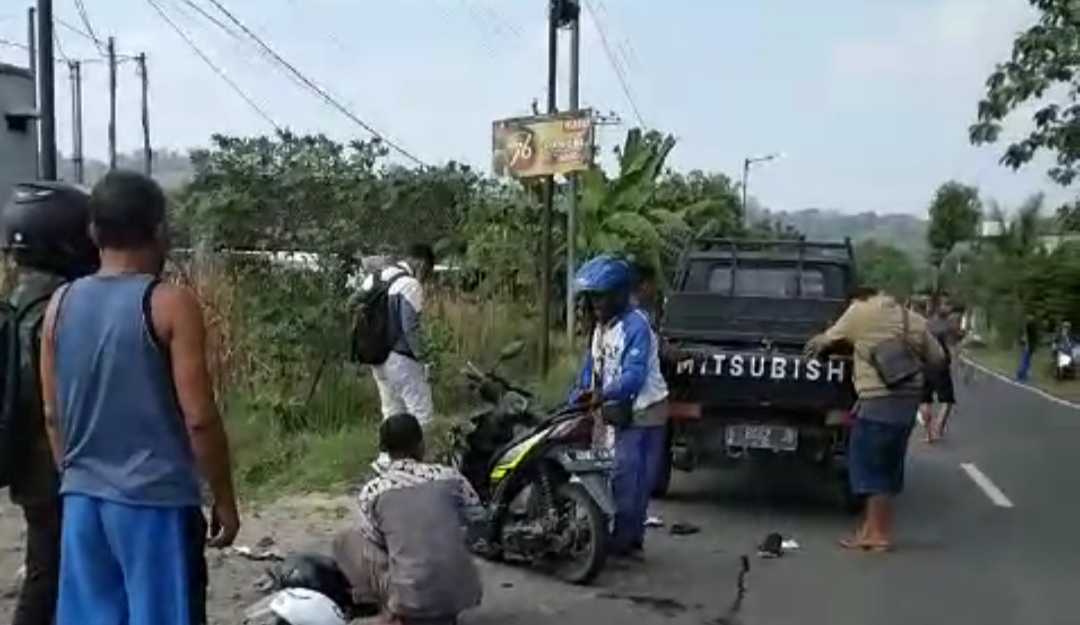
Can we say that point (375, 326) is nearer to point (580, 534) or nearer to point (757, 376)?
point (757, 376)

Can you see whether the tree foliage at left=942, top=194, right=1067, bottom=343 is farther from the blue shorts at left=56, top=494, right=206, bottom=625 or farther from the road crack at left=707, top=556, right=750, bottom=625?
the blue shorts at left=56, top=494, right=206, bottom=625

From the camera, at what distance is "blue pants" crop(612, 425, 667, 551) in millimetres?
8461

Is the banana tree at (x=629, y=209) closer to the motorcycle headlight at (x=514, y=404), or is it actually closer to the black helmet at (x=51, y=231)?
the motorcycle headlight at (x=514, y=404)

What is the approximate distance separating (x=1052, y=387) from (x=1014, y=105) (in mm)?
9824

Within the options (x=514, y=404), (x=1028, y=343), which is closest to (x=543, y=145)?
(x=514, y=404)

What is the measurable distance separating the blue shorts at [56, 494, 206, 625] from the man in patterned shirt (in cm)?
146

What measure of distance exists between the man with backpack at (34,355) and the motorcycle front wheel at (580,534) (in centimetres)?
341

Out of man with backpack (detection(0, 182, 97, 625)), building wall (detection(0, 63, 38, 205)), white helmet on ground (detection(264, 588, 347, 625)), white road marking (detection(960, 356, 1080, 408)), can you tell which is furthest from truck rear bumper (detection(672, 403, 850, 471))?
white road marking (detection(960, 356, 1080, 408))

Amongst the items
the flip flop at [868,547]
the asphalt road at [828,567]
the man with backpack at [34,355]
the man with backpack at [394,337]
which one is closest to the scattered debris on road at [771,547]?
the asphalt road at [828,567]

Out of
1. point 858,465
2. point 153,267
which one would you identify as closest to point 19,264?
point 153,267

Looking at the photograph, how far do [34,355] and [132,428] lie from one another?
817 mm

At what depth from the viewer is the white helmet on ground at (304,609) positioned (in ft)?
17.0

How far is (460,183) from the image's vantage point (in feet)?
92.5

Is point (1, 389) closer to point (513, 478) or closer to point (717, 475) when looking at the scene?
point (513, 478)
